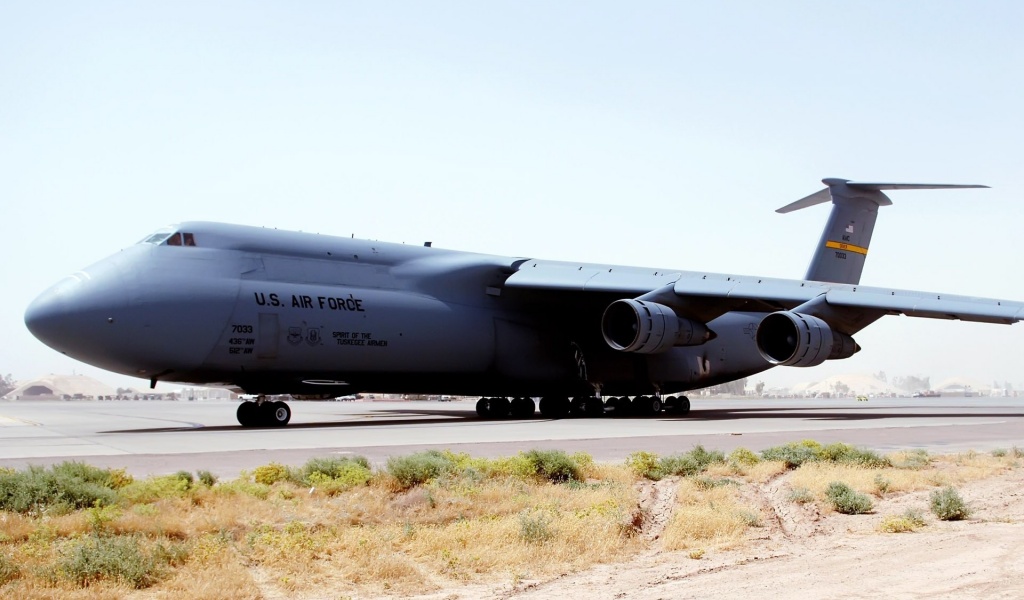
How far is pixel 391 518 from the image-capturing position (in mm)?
7102

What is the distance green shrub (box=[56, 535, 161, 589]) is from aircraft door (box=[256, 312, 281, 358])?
512 inches

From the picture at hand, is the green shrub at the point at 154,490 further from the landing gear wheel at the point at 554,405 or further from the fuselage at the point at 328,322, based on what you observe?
the landing gear wheel at the point at 554,405

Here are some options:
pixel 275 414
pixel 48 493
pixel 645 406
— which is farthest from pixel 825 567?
pixel 645 406

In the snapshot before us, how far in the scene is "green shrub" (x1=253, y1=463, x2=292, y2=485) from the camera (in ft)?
28.0

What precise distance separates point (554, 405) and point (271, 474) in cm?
1644

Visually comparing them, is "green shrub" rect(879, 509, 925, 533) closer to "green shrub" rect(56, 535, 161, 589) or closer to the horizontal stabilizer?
"green shrub" rect(56, 535, 161, 589)

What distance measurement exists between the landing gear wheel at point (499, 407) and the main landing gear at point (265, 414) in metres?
6.35

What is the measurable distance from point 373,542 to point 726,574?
2202 mm

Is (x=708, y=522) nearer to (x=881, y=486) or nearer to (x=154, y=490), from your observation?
(x=881, y=486)

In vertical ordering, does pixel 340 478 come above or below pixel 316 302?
below

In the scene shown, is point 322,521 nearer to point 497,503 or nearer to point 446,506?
point 446,506

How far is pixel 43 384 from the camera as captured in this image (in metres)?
131

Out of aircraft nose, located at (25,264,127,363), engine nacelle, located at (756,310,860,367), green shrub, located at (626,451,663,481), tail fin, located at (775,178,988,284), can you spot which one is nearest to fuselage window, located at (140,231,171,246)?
aircraft nose, located at (25,264,127,363)

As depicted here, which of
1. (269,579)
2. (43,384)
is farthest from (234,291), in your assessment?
(43,384)
